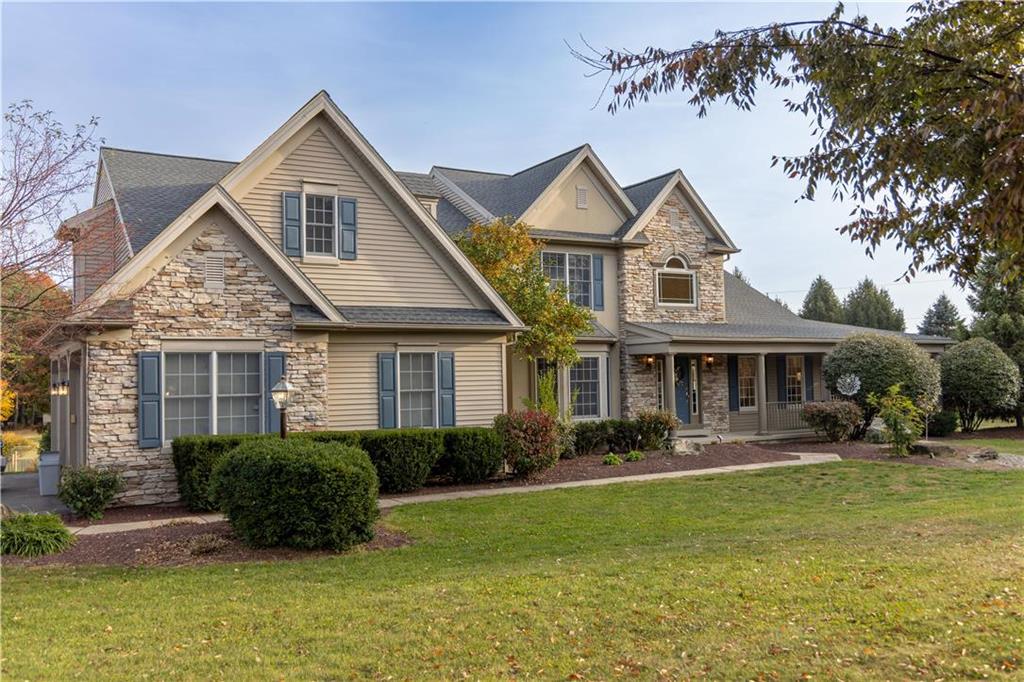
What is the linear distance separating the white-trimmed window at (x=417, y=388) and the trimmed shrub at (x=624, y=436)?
5.52m

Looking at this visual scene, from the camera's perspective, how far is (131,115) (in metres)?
15.1

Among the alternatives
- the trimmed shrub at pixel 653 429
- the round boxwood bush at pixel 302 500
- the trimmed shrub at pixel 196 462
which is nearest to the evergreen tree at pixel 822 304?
the trimmed shrub at pixel 653 429

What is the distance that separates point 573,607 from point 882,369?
62.9 feet

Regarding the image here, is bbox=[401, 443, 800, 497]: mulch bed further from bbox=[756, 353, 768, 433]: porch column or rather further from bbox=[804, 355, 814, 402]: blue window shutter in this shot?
bbox=[804, 355, 814, 402]: blue window shutter

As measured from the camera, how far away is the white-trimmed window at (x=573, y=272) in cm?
2275

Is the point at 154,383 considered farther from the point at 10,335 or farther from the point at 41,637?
the point at 41,637

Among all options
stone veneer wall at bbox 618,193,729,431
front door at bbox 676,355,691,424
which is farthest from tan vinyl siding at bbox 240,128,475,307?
front door at bbox 676,355,691,424

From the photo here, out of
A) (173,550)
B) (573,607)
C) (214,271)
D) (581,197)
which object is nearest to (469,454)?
(214,271)

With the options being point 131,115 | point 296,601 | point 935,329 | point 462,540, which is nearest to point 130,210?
point 131,115

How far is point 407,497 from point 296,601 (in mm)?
6659

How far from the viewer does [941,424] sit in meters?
25.6

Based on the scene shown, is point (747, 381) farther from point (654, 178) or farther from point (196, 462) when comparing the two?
point (196, 462)

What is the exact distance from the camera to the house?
13.1 metres

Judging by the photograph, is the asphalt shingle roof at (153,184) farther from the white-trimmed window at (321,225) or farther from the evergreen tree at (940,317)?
the evergreen tree at (940,317)
